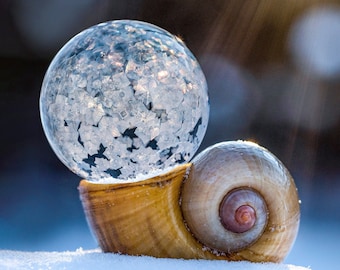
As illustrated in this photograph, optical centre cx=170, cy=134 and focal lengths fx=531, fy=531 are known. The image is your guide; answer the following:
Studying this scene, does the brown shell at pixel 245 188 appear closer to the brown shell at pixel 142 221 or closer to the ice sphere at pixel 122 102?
the brown shell at pixel 142 221

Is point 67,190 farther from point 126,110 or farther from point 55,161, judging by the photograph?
point 126,110

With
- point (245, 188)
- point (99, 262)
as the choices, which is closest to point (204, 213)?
point (245, 188)

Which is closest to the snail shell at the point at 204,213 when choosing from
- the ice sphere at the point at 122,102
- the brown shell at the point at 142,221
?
the brown shell at the point at 142,221

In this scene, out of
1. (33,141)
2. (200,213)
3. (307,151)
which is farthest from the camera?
A: (307,151)

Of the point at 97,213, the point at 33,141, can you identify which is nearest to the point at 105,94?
the point at 97,213

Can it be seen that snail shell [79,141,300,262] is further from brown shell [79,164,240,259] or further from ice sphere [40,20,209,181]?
ice sphere [40,20,209,181]

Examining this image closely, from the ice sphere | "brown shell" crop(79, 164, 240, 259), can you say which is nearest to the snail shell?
"brown shell" crop(79, 164, 240, 259)
